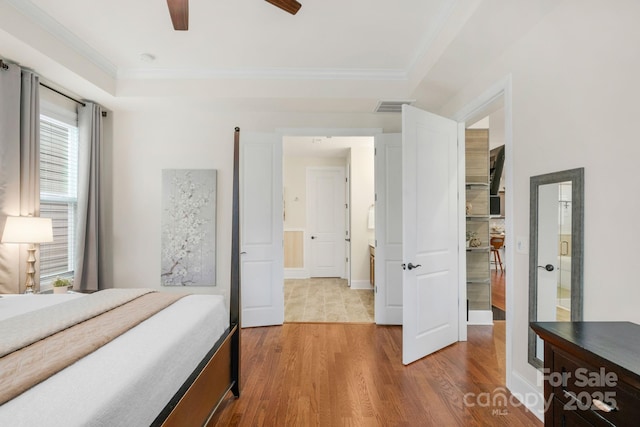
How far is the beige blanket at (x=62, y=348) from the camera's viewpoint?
95cm

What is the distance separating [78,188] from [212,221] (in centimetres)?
139

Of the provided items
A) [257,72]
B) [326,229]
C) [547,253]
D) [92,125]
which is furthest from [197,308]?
[326,229]

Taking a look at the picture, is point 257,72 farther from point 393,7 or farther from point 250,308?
point 250,308

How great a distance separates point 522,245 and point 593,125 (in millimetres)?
870

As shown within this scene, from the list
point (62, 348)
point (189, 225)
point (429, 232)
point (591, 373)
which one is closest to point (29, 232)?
point (189, 225)

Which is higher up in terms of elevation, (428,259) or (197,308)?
(428,259)

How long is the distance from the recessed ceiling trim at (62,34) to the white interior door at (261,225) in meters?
1.46

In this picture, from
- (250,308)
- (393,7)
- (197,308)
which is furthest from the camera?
(250,308)

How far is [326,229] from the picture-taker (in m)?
6.21

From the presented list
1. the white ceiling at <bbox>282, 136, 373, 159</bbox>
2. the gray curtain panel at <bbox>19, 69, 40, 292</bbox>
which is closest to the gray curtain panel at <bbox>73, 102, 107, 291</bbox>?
the gray curtain panel at <bbox>19, 69, 40, 292</bbox>

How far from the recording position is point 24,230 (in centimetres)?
235

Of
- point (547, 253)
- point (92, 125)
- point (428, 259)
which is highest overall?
point (92, 125)

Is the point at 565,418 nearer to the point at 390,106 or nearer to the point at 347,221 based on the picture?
the point at 390,106

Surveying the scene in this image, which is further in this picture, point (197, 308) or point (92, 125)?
point (92, 125)
